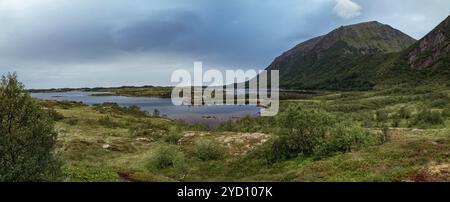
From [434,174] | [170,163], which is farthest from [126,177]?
[434,174]

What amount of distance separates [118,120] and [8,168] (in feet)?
267

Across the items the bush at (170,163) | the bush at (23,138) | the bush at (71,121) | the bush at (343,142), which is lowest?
the bush at (170,163)

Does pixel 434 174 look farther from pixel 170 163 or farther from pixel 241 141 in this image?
pixel 241 141

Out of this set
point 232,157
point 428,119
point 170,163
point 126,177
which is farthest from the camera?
point 428,119

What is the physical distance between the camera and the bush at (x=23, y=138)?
1998 centimetres

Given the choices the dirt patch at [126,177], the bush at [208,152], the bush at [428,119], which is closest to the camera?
the dirt patch at [126,177]

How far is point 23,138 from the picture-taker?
20375mm

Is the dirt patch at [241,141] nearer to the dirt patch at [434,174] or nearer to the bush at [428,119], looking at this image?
the bush at [428,119]

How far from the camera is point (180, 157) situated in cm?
4684

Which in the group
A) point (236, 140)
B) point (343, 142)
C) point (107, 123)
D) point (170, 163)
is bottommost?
point (170, 163)

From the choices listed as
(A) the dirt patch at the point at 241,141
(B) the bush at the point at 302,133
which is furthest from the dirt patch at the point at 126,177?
(A) the dirt patch at the point at 241,141

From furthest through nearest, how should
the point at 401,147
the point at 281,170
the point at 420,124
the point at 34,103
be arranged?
the point at 420,124 → the point at 281,170 → the point at 401,147 → the point at 34,103
